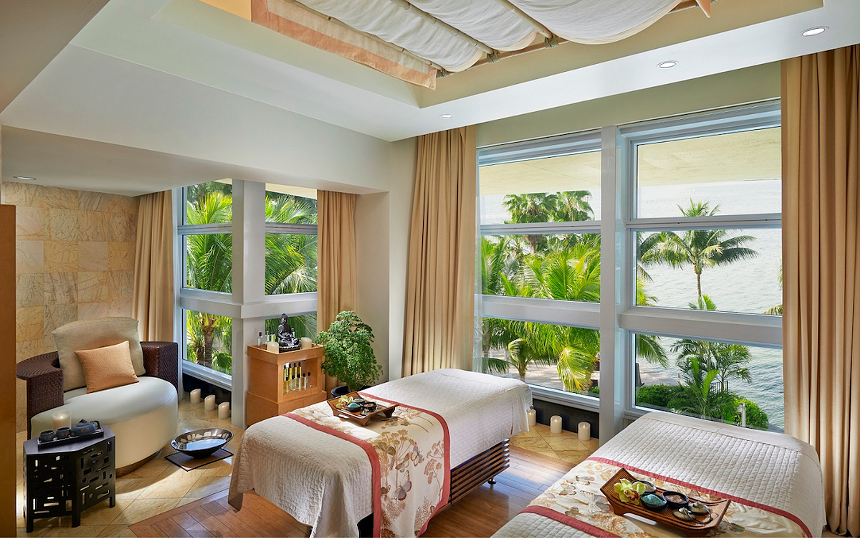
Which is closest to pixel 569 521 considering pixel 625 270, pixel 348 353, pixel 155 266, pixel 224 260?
pixel 625 270

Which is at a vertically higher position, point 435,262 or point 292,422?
point 435,262

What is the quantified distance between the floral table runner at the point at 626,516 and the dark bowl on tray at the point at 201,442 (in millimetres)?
2525

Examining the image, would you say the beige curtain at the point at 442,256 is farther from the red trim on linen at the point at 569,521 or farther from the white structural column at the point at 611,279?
the red trim on linen at the point at 569,521

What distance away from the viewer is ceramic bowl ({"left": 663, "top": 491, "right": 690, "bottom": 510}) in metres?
1.82

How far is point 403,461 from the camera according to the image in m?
2.41

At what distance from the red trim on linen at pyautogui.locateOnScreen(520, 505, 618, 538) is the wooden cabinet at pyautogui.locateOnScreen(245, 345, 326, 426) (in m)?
2.45

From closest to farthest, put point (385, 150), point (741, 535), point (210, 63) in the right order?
1. point (741, 535)
2. point (210, 63)
3. point (385, 150)

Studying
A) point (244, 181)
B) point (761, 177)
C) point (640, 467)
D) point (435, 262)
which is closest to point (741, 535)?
point (640, 467)

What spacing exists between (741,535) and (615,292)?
6.48 ft

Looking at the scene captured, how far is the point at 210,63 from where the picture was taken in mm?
2533

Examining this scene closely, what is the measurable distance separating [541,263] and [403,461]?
7.24ft

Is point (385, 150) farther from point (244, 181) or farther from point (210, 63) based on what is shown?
point (210, 63)

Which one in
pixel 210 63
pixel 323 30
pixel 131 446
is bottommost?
pixel 131 446

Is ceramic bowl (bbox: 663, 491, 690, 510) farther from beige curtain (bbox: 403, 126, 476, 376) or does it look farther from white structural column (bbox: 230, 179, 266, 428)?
white structural column (bbox: 230, 179, 266, 428)
